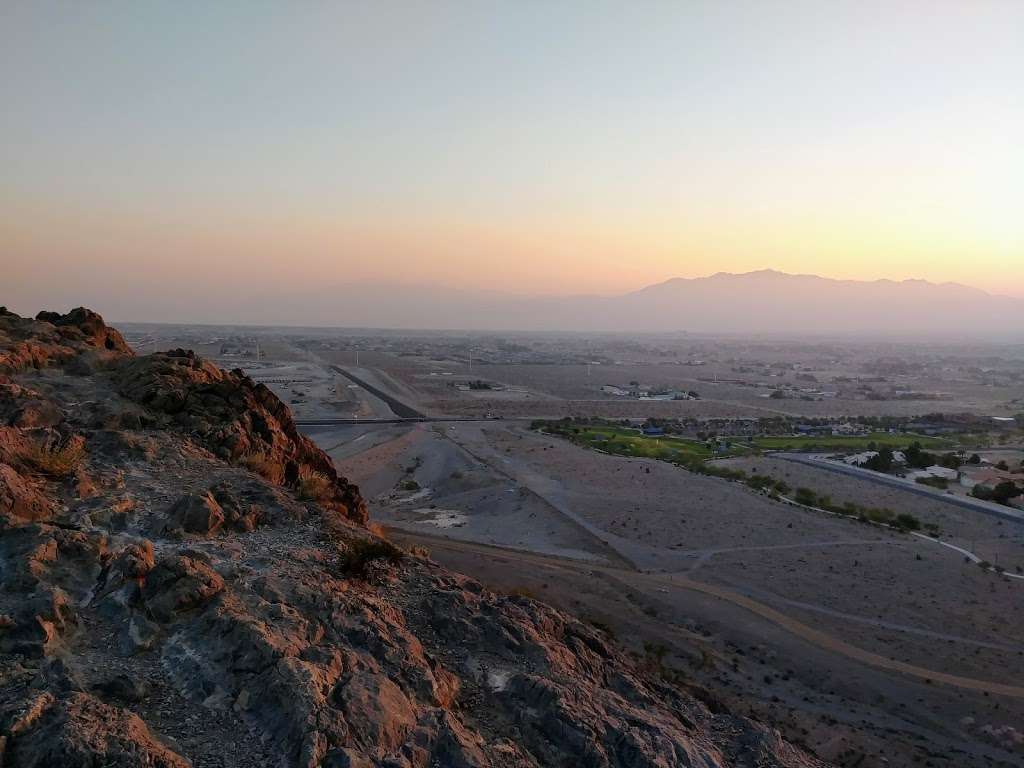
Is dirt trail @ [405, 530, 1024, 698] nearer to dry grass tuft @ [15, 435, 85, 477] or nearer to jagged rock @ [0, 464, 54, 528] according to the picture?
dry grass tuft @ [15, 435, 85, 477]

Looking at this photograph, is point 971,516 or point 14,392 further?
point 971,516

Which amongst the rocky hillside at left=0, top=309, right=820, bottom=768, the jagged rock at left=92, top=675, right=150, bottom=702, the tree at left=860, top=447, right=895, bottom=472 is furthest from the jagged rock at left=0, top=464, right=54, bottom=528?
the tree at left=860, top=447, right=895, bottom=472

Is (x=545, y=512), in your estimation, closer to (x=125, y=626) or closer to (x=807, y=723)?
(x=807, y=723)

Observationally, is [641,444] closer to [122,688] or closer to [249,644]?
[249,644]

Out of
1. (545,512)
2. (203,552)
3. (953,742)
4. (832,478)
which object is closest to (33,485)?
(203,552)

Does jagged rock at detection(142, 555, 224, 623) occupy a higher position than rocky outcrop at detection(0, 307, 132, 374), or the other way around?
rocky outcrop at detection(0, 307, 132, 374)

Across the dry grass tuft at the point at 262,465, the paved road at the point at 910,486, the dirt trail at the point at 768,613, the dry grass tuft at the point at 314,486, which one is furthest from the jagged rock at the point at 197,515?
the paved road at the point at 910,486

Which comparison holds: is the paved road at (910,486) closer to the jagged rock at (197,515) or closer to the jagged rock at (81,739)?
the jagged rock at (197,515)
